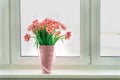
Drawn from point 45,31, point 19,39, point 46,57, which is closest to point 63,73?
point 46,57

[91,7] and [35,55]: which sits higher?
[91,7]

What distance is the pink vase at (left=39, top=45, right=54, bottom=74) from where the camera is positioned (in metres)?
1.91

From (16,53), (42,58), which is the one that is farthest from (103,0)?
(16,53)

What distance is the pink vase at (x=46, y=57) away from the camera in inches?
75.1

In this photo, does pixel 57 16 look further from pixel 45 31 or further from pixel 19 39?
pixel 19 39

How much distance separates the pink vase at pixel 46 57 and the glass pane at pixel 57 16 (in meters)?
0.22

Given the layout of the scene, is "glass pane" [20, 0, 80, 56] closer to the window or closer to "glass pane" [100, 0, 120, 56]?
the window

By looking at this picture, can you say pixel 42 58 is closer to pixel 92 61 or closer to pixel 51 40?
pixel 51 40

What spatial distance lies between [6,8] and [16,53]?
0.42m

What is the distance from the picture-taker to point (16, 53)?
2139 mm

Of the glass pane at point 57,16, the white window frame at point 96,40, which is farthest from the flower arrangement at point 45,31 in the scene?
the white window frame at point 96,40

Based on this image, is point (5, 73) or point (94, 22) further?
point (94, 22)

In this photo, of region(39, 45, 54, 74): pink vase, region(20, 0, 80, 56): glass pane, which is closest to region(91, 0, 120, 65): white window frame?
region(20, 0, 80, 56): glass pane

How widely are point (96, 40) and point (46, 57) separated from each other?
0.51m
